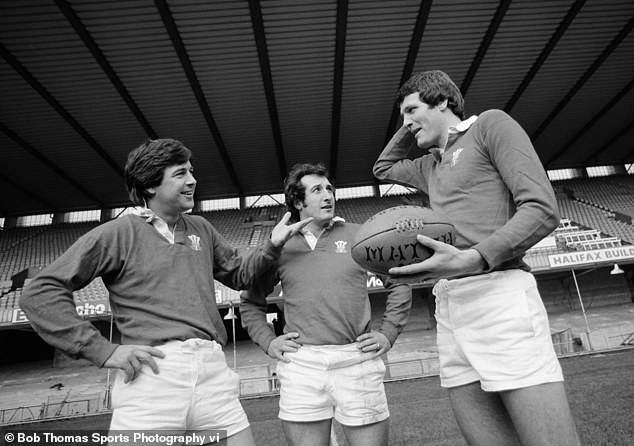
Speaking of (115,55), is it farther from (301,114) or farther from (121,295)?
(121,295)

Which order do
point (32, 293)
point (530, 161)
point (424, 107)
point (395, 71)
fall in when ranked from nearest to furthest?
point (530, 161) < point (32, 293) < point (424, 107) < point (395, 71)

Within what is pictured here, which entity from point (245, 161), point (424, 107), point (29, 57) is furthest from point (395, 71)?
point (424, 107)

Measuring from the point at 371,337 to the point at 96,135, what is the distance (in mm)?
15458

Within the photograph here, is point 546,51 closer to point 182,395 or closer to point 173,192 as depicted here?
point 173,192

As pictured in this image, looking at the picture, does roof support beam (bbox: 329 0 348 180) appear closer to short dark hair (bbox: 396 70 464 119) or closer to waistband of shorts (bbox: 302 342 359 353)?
short dark hair (bbox: 396 70 464 119)

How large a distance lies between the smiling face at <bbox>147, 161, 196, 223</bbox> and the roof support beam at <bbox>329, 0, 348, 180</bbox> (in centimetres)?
976

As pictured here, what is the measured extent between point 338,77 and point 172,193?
11996 mm

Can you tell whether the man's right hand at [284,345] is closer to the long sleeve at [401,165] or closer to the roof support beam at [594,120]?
the long sleeve at [401,165]

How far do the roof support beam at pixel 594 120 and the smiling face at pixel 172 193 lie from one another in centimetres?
1808

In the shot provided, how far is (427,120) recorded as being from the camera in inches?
78.8

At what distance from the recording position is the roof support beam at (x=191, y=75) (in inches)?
401

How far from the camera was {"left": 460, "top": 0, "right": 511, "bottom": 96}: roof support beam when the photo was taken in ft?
37.0

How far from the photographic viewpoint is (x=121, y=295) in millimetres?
2037

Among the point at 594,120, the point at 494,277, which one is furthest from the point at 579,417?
the point at 594,120
